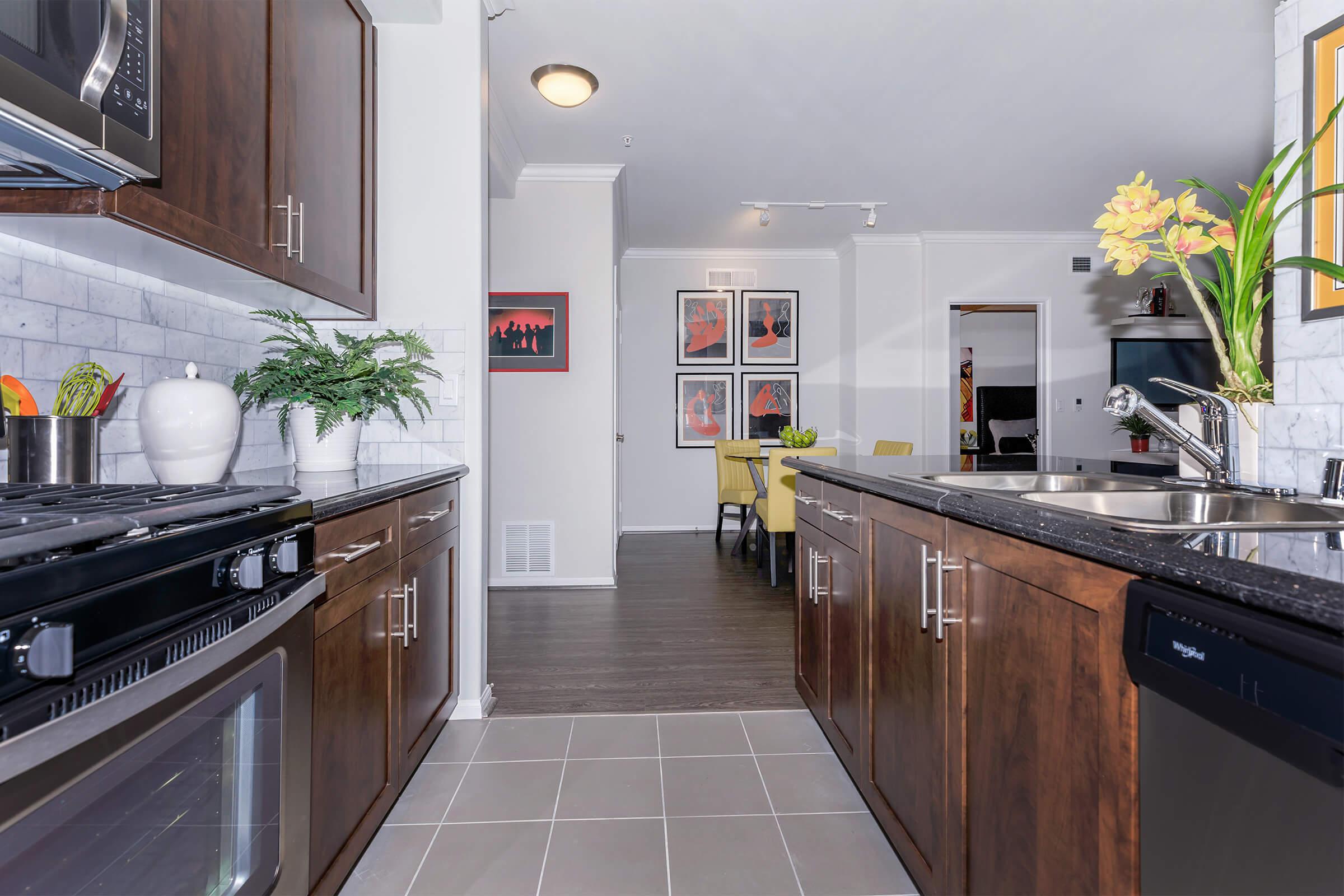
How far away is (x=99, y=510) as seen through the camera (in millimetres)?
786

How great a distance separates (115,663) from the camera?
0.67 meters

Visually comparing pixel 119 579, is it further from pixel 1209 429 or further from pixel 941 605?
pixel 1209 429

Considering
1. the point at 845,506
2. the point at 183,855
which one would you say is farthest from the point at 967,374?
the point at 183,855

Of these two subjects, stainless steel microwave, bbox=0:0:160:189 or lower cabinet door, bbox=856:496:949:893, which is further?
lower cabinet door, bbox=856:496:949:893

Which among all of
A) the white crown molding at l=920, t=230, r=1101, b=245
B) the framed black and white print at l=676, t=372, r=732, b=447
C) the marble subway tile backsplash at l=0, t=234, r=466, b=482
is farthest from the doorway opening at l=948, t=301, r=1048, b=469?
the marble subway tile backsplash at l=0, t=234, r=466, b=482

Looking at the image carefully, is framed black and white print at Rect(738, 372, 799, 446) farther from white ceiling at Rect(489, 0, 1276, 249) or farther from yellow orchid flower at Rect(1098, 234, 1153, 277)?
yellow orchid flower at Rect(1098, 234, 1153, 277)

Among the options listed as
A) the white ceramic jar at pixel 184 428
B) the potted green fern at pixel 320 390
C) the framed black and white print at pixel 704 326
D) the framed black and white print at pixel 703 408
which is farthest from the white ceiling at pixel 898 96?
the white ceramic jar at pixel 184 428

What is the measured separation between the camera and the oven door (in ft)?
1.97

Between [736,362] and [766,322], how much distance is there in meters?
0.49

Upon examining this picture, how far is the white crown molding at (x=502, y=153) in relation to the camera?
3.46 meters

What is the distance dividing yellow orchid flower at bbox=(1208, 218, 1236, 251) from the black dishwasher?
0.94 meters

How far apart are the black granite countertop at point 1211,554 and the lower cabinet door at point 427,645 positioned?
1366 mm

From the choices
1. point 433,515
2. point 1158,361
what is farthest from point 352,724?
point 1158,361

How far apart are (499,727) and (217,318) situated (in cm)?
158
